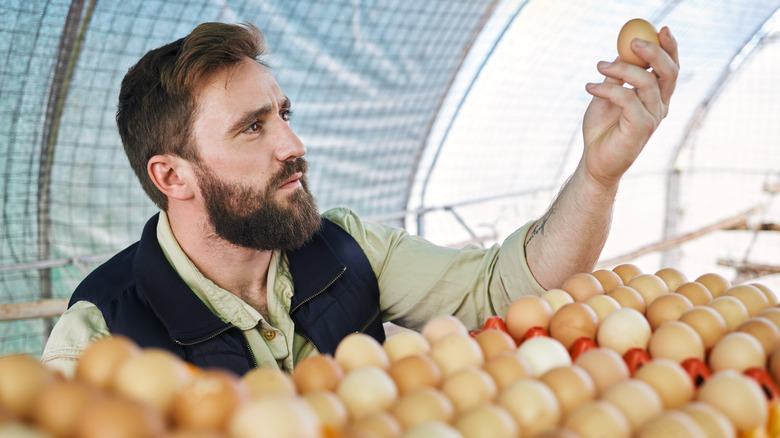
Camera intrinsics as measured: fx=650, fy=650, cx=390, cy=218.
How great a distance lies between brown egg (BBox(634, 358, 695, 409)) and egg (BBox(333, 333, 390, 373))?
290mm

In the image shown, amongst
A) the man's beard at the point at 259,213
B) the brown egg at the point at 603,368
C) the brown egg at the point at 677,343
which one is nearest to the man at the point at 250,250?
the man's beard at the point at 259,213

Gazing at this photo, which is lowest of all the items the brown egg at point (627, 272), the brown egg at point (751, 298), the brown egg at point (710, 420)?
the brown egg at point (627, 272)

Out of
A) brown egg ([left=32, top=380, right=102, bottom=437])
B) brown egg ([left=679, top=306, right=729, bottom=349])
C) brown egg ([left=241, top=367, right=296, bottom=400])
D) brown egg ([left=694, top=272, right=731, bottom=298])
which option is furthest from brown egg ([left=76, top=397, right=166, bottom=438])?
brown egg ([left=694, top=272, right=731, bottom=298])

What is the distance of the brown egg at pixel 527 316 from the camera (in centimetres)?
95

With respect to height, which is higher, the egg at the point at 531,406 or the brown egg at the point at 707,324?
the brown egg at the point at 707,324

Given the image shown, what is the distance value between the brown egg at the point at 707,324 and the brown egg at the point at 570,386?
0.26m

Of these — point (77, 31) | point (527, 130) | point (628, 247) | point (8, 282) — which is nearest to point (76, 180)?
point (8, 282)

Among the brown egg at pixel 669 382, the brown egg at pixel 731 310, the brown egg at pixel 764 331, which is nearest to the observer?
the brown egg at pixel 669 382

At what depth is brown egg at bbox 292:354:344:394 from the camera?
27.8 inches

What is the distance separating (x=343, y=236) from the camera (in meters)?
1.58

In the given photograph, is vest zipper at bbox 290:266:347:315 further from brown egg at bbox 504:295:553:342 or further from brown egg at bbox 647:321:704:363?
brown egg at bbox 647:321:704:363

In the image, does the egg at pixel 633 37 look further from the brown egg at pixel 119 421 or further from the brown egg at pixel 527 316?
the brown egg at pixel 119 421

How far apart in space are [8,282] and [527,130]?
3638 mm

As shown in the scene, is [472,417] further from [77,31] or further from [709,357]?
[77,31]
